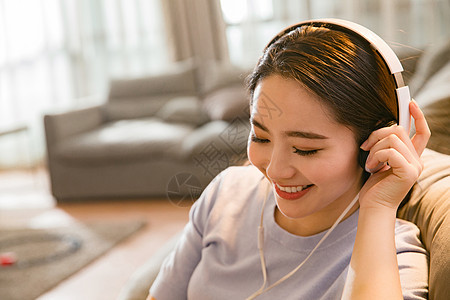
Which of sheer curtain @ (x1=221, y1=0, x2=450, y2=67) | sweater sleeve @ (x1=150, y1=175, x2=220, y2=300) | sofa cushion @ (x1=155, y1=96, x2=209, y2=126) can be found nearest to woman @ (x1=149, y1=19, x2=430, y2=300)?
sweater sleeve @ (x1=150, y1=175, x2=220, y2=300)

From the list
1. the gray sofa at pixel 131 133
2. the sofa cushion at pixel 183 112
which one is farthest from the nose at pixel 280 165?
the sofa cushion at pixel 183 112

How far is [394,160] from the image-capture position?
0.67 meters

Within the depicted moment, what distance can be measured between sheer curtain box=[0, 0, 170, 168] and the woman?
3949mm

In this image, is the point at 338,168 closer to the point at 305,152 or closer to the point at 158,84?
the point at 305,152

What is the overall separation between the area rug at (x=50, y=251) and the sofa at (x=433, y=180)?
144 cm

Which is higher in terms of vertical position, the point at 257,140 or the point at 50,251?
the point at 257,140

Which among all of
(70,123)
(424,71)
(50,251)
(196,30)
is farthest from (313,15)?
(424,71)

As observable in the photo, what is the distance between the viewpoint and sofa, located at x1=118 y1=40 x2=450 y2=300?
661mm

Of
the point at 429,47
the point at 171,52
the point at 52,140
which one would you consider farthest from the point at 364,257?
the point at 171,52

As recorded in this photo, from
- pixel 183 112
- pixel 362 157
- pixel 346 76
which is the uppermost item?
pixel 346 76

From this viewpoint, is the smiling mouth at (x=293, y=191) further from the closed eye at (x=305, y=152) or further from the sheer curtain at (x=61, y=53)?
the sheer curtain at (x=61, y=53)

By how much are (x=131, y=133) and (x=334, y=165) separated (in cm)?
274

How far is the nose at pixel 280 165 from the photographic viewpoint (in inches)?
27.7

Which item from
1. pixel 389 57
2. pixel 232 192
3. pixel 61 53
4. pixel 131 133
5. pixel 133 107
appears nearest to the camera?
pixel 389 57
